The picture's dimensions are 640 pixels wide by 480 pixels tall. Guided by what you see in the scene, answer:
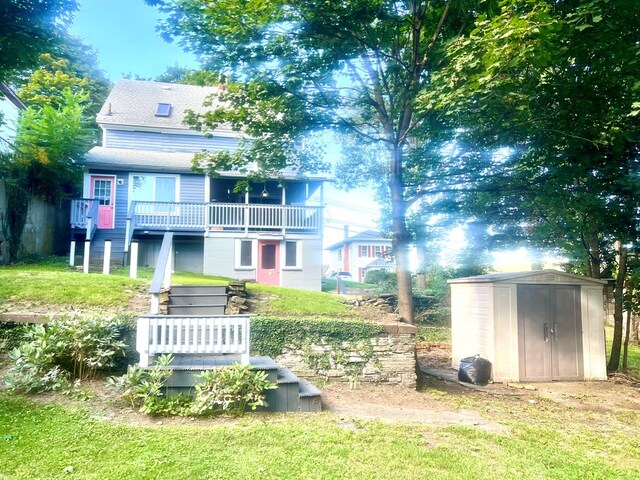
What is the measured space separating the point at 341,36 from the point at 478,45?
2710mm

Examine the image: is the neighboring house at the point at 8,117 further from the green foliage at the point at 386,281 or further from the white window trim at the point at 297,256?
the green foliage at the point at 386,281

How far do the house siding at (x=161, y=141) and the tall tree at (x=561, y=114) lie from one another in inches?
476

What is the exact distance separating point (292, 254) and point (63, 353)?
38.1 feet

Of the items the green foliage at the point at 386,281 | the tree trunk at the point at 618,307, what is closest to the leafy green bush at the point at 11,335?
the tree trunk at the point at 618,307

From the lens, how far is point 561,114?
7.75 metres

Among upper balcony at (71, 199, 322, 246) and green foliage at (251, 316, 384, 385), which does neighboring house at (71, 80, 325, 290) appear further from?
green foliage at (251, 316, 384, 385)

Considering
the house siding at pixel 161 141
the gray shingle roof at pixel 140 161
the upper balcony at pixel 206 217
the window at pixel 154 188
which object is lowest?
the upper balcony at pixel 206 217

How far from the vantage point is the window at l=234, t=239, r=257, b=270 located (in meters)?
16.3

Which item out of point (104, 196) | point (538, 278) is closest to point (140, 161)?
point (104, 196)

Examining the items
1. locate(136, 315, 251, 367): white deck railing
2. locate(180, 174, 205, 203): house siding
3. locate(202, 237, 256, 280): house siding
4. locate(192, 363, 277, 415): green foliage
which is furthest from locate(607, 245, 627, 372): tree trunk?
locate(180, 174, 205, 203): house siding

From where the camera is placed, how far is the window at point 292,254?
1667cm

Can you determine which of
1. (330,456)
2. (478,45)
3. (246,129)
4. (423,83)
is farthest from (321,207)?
(330,456)

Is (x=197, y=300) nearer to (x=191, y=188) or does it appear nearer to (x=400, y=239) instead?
(x=400, y=239)

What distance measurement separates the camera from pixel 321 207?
1688 cm
